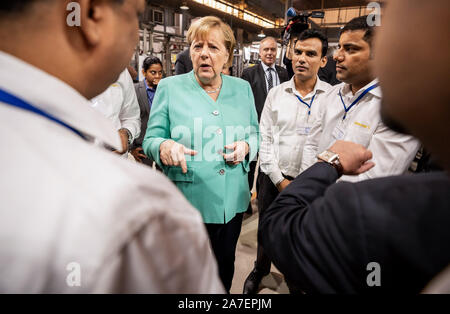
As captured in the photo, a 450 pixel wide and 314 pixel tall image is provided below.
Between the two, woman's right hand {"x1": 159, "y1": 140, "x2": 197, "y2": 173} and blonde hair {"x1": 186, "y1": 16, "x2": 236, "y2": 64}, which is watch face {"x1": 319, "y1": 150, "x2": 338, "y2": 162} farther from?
blonde hair {"x1": 186, "y1": 16, "x2": 236, "y2": 64}

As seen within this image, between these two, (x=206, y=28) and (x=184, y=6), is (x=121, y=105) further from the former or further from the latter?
(x=184, y=6)

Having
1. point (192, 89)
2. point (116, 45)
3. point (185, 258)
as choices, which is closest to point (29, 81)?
point (116, 45)

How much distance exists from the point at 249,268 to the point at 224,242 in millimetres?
883

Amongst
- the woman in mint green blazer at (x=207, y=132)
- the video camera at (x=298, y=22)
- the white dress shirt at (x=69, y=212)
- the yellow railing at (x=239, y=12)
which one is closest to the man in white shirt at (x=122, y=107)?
the woman in mint green blazer at (x=207, y=132)

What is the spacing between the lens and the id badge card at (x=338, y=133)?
154cm

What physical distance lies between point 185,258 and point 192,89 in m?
1.27

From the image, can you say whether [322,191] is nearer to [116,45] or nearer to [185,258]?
[185,258]

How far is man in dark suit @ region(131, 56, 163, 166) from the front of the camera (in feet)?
9.98

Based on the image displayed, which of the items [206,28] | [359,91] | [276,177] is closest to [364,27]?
[359,91]

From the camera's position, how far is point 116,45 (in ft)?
1.63

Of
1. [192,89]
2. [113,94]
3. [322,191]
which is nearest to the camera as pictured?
[322,191]

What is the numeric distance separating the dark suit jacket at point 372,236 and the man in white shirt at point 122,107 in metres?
1.43

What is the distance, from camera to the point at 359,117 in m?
1.46

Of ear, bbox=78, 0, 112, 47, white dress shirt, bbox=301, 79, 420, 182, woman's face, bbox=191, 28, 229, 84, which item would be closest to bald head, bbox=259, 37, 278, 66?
white dress shirt, bbox=301, 79, 420, 182
